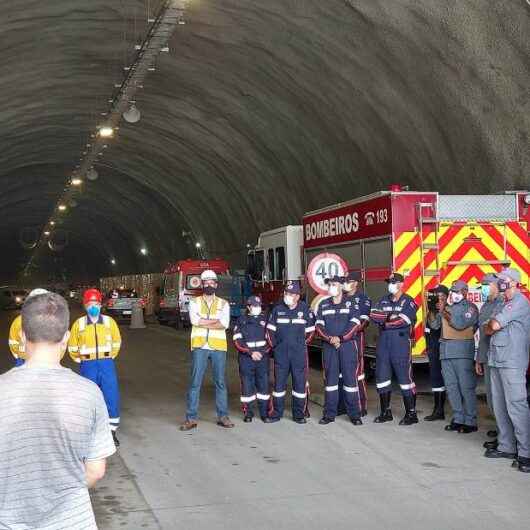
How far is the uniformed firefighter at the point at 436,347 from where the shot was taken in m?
10.1

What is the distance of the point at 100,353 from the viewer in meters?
8.57

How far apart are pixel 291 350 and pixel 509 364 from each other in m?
3.11

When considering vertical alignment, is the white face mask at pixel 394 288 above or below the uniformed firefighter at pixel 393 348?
above

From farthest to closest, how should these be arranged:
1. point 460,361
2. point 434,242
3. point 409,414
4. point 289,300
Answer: point 434,242 → point 289,300 → point 409,414 → point 460,361

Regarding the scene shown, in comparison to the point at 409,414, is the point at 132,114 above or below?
above

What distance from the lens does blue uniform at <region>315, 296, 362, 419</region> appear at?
1002cm

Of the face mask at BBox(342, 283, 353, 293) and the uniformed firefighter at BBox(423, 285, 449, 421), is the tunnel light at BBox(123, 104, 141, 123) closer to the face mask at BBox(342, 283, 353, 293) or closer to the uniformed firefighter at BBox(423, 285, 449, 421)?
the face mask at BBox(342, 283, 353, 293)

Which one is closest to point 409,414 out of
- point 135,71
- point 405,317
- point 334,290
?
point 405,317

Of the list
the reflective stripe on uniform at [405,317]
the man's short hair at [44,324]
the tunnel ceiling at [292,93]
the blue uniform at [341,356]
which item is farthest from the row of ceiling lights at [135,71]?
the man's short hair at [44,324]

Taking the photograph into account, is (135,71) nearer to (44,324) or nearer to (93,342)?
(93,342)

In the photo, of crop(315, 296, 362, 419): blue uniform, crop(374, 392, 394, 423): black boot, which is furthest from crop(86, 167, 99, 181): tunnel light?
crop(374, 392, 394, 423): black boot

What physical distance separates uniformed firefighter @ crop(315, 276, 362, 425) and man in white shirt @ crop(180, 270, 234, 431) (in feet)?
4.10

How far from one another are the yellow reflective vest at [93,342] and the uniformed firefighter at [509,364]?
385 centimetres

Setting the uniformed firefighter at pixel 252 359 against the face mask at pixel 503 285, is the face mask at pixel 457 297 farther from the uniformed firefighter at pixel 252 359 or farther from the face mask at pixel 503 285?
the uniformed firefighter at pixel 252 359
